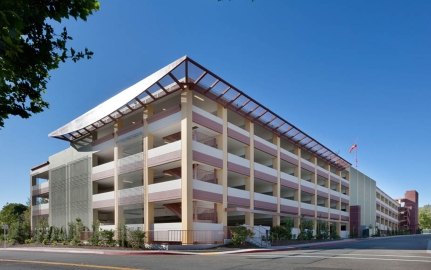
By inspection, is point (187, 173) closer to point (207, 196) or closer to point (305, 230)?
point (207, 196)

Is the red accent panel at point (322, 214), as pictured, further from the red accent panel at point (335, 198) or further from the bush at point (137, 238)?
the bush at point (137, 238)

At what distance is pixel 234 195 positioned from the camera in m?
37.1

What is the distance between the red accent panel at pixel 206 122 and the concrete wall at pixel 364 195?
49.4m

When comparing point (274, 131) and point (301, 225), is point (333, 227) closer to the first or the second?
point (301, 225)

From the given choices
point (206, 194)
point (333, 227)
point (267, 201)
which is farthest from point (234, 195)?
point (333, 227)

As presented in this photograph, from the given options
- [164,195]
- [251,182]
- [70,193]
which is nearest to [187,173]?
[164,195]

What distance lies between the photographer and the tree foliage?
4992mm

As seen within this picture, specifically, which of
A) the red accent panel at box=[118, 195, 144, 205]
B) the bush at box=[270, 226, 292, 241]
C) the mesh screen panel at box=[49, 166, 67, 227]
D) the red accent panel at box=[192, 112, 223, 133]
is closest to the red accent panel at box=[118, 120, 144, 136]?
the red accent panel at box=[192, 112, 223, 133]

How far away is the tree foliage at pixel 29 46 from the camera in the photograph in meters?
4.99

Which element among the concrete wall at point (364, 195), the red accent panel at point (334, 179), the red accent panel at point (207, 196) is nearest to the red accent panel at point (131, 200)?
the red accent panel at point (207, 196)

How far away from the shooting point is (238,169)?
38.2m

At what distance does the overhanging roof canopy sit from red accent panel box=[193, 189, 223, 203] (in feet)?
28.7

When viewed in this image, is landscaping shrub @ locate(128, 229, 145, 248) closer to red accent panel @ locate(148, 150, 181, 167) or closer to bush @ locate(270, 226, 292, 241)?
red accent panel @ locate(148, 150, 181, 167)

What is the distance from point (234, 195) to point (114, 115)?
589 inches
